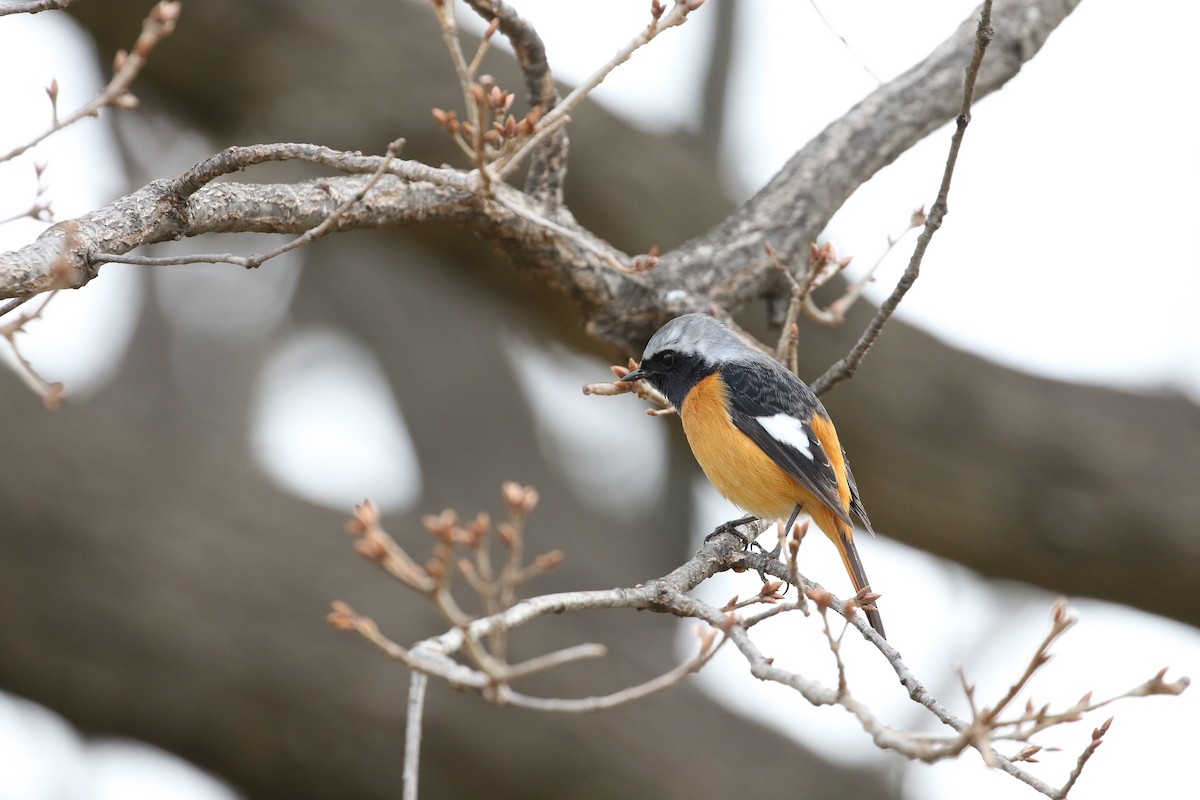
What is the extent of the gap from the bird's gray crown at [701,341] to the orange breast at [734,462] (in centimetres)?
11

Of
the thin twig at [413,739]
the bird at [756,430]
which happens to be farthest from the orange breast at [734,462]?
the thin twig at [413,739]

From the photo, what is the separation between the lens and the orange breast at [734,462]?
166 inches

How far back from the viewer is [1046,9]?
185 inches

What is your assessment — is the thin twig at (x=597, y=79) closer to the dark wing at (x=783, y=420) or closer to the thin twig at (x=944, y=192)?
the thin twig at (x=944, y=192)

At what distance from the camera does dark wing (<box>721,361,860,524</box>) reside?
13.3 feet

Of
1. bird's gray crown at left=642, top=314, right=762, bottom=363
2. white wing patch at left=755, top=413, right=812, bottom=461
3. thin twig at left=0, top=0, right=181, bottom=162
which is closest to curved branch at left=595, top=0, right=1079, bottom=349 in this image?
bird's gray crown at left=642, top=314, right=762, bottom=363

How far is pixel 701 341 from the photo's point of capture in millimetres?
4453

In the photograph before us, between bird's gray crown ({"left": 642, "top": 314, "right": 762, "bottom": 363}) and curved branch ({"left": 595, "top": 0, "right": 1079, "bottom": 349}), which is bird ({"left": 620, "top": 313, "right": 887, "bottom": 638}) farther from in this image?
curved branch ({"left": 595, "top": 0, "right": 1079, "bottom": 349})

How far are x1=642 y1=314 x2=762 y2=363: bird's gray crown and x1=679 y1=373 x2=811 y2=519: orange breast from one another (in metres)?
0.11

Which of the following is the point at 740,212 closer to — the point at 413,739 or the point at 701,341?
the point at 701,341

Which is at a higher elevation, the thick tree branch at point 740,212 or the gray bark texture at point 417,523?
the thick tree branch at point 740,212

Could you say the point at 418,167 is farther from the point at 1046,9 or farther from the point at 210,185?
the point at 1046,9

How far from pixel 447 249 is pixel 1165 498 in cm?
401

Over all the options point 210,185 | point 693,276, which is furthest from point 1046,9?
point 210,185
